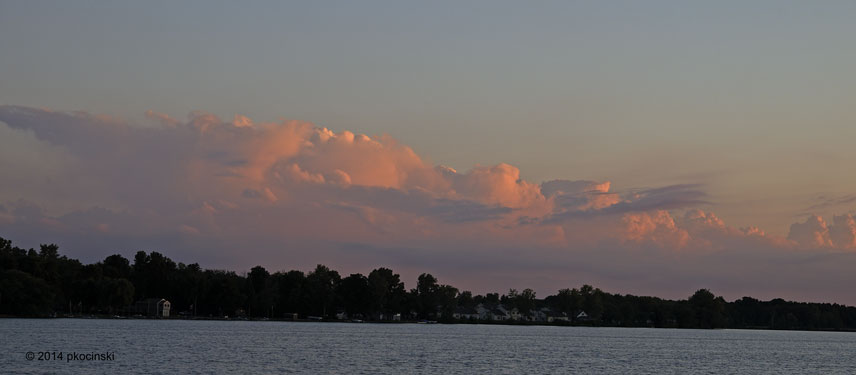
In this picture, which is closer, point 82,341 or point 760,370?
point 760,370

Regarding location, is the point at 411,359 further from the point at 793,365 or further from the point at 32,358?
the point at 793,365

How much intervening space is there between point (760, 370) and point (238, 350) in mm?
59949

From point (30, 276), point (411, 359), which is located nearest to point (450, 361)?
point (411, 359)

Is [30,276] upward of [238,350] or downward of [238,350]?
upward

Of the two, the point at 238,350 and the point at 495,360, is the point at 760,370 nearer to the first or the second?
the point at 495,360

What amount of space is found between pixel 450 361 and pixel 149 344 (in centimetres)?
4022

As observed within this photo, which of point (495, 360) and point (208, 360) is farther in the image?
Answer: point (495, 360)

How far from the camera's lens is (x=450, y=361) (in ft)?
321

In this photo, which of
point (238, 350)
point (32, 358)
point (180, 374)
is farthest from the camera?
point (238, 350)

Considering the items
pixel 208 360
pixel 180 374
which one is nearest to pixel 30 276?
pixel 208 360

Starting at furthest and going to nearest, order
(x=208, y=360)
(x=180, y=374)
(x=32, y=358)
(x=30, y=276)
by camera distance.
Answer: (x=30, y=276) → (x=208, y=360) → (x=32, y=358) → (x=180, y=374)

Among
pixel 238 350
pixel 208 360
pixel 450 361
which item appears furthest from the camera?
pixel 238 350

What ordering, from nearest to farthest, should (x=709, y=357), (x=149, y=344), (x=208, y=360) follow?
(x=208, y=360), (x=149, y=344), (x=709, y=357)

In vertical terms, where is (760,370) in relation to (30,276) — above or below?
below
